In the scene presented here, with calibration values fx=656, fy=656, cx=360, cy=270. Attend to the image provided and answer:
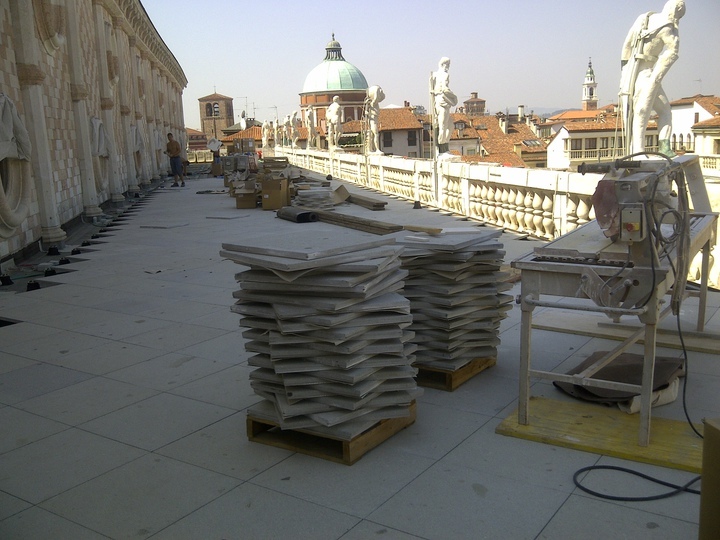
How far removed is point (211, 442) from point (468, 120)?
81855 mm

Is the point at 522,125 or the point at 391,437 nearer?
the point at 391,437

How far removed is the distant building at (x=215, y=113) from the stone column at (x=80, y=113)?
9509 centimetres

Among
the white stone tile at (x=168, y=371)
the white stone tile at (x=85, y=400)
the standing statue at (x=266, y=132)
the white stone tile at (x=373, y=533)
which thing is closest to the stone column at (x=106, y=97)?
the white stone tile at (x=168, y=371)

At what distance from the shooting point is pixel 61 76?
15438 mm

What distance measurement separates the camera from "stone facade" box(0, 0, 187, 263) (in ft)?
36.6

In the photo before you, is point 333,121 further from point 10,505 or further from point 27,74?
point 10,505

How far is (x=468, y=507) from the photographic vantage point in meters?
3.40

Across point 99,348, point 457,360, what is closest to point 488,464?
point 457,360

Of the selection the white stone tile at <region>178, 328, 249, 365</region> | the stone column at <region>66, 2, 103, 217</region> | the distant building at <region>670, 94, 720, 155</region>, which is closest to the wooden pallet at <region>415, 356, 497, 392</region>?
the white stone tile at <region>178, 328, 249, 365</region>

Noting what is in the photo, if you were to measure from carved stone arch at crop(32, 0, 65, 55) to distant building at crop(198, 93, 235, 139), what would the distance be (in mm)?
97751

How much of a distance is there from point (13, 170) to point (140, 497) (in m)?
9.32

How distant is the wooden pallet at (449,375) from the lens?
5023 millimetres

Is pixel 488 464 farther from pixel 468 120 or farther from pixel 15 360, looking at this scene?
pixel 468 120

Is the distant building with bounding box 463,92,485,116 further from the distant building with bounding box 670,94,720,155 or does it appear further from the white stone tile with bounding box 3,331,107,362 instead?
the white stone tile with bounding box 3,331,107,362
